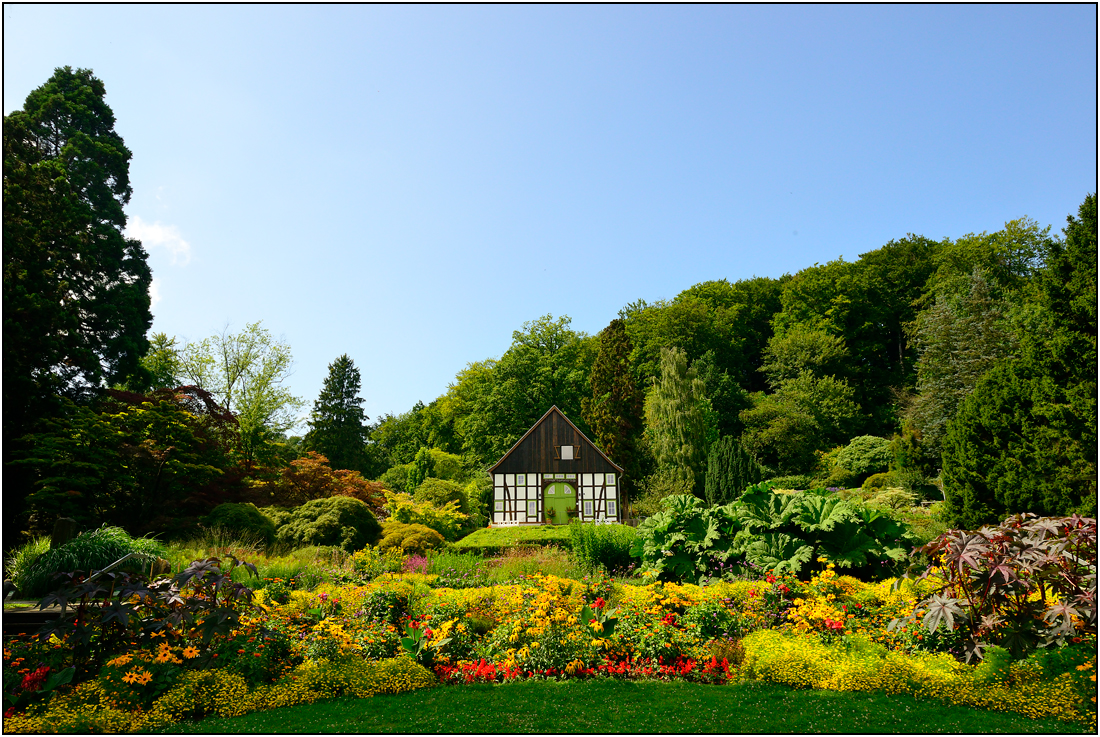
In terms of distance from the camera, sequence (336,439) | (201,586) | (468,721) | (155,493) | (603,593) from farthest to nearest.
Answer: (336,439) < (155,493) < (603,593) < (201,586) < (468,721)

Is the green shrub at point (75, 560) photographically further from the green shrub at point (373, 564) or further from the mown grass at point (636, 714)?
the mown grass at point (636, 714)

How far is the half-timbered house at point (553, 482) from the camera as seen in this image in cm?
2756

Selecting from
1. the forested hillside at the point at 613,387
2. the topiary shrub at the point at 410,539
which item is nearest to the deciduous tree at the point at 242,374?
the forested hillside at the point at 613,387

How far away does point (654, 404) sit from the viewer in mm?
27672

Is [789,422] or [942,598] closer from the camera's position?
[942,598]

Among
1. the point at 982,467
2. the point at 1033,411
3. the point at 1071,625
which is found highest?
the point at 1033,411

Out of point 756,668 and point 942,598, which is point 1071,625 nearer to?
point 942,598

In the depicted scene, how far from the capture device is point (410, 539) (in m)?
13.6

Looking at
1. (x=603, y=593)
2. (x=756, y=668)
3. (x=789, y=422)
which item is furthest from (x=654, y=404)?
(x=756, y=668)

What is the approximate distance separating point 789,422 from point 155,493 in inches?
1046

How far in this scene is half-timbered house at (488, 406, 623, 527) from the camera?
27.6 meters

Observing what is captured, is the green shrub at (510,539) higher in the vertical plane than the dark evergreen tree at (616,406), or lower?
lower

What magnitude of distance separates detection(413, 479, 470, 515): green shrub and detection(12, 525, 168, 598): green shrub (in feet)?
50.3

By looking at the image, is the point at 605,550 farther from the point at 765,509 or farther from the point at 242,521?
the point at 242,521
